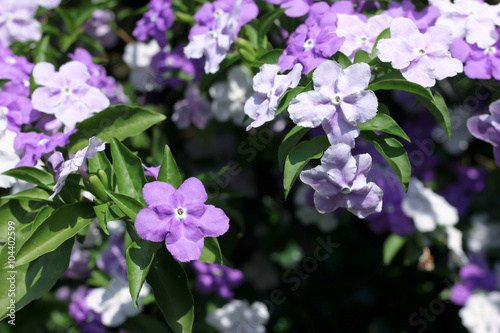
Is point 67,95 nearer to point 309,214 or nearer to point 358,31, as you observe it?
point 358,31

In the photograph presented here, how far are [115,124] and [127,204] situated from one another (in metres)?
0.35

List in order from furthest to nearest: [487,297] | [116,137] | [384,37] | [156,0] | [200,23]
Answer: [487,297], [156,0], [200,23], [116,137], [384,37]

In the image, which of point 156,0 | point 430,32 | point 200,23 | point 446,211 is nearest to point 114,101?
point 156,0

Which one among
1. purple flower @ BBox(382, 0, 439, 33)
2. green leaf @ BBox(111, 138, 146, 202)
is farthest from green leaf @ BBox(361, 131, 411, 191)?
green leaf @ BBox(111, 138, 146, 202)

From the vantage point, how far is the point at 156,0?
184 centimetres

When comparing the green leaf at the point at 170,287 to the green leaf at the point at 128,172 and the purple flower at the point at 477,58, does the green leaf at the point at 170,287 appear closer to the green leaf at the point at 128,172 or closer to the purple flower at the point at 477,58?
the green leaf at the point at 128,172

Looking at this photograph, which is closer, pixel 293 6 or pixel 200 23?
pixel 293 6

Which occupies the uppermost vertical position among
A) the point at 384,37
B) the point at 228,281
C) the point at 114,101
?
the point at 384,37

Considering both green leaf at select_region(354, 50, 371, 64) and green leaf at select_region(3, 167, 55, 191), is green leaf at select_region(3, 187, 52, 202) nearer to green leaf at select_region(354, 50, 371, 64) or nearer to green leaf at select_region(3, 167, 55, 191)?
green leaf at select_region(3, 167, 55, 191)

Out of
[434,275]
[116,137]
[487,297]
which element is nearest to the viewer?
[116,137]

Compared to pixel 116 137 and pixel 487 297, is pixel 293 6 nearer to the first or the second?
pixel 116 137

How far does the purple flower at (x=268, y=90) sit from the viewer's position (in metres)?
1.26

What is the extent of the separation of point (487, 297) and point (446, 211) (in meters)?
0.51

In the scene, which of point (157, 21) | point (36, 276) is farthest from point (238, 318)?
point (157, 21)
